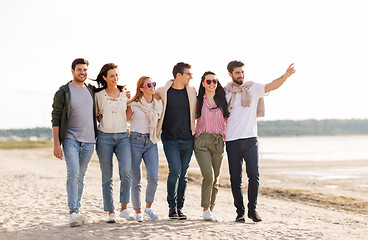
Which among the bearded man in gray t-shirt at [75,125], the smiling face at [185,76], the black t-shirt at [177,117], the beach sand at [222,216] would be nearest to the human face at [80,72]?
the bearded man in gray t-shirt at [75,125]

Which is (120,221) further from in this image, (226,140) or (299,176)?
(299,176)

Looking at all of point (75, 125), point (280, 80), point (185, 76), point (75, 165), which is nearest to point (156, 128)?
point (185, 76)

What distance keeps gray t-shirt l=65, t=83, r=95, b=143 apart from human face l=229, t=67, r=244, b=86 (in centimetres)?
221

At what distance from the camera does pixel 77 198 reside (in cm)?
634

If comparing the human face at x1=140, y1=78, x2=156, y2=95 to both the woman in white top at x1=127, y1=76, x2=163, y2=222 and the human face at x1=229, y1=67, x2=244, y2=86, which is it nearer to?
the woman in white top at x1=127, y1=76, x2=163, y2=222

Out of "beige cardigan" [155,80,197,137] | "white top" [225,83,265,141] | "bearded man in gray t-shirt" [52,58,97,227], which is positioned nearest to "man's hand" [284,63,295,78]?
"white top" [225,83,265,141]

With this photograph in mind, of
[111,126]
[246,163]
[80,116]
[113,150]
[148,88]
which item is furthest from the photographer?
[246,163]

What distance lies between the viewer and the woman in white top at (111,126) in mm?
6400

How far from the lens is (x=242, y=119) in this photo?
6750 millimetres

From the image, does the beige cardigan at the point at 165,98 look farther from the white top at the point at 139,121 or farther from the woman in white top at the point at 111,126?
the woman in white top at the point at 111,126

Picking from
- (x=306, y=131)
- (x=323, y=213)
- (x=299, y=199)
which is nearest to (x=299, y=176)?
(x=299, y=199)

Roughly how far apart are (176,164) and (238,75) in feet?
5.52

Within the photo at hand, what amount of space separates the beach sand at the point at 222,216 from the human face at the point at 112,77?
6.89 feet

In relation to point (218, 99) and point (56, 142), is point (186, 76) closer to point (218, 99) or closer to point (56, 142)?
point (218, 99)
